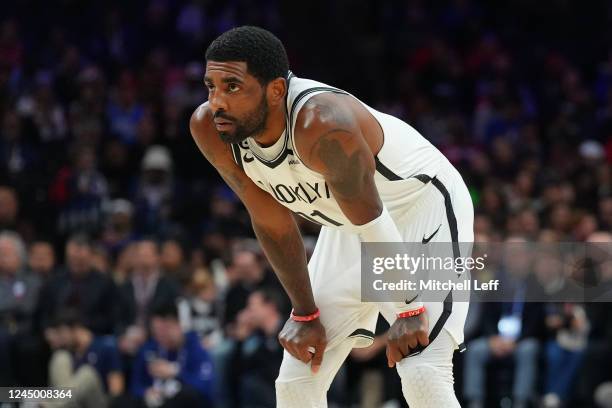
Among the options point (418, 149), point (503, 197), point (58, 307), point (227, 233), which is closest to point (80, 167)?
point (227, 233)

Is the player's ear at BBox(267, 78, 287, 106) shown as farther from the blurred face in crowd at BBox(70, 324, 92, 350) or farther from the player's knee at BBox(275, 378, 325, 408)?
the blurred face in crowd at BBox(70, 324, 92, 350)

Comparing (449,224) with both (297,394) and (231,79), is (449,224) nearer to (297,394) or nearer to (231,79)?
(297,394)

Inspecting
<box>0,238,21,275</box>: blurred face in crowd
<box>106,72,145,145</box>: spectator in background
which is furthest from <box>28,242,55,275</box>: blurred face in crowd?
<box>106,72,145,145</box>: spectator in background

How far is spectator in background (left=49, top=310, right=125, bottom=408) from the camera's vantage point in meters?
9.23

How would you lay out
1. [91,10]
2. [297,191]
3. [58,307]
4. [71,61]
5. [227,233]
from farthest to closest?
[91,10] < [71,61] < [227,233] < [58,307] < [297,191]

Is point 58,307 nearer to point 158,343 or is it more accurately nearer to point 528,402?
point 158,343

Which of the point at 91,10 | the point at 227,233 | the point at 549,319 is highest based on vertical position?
the point at 91,10

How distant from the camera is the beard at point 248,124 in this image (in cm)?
480

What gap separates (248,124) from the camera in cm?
481

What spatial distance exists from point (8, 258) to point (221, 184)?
3.80 metres

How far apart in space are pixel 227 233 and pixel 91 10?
19.3ft

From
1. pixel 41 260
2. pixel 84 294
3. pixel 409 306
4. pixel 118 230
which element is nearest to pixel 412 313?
pixel 409 306

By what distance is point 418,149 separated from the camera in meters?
5.37

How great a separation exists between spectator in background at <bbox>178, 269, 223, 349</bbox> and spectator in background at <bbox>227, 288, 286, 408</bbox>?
72 cm
